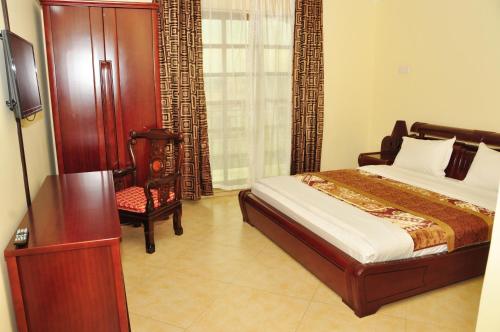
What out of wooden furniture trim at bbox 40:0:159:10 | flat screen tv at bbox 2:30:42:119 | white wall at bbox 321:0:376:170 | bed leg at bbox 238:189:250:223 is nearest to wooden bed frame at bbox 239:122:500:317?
bed leg at bbox 238:189:250:223

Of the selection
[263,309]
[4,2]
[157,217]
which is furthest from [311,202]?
[4,2]

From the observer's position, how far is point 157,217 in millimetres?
3465

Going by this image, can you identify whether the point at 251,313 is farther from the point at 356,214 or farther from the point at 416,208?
the point at 416,208

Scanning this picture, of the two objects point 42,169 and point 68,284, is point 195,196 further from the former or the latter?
point 68,284

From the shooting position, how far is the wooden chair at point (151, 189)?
3.40m

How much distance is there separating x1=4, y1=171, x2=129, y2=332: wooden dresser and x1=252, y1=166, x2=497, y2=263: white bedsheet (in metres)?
1.49

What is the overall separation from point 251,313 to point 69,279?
4.01 feet

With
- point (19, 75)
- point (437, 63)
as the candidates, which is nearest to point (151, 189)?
point (19, 75)

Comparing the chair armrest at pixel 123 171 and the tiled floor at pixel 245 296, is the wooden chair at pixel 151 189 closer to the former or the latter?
the chair armrest at pixel 123 171

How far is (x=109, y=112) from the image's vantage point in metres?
3.65

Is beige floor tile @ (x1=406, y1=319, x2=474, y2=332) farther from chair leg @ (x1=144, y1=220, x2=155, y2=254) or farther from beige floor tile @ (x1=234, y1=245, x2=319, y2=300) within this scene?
chair leg @ (x1=144, y1=220, x2=155, y2=254)

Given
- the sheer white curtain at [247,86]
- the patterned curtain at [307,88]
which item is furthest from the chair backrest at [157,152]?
the patterned curtain at [307,88]

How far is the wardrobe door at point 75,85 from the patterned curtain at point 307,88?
2.51 metres

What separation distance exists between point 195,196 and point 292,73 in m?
2.01
